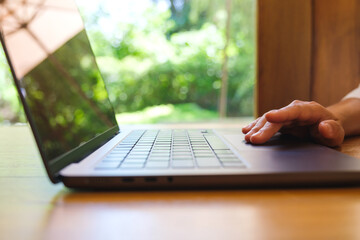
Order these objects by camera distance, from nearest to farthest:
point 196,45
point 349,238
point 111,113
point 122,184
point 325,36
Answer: point 349,238, point 122,184, point 111,113, point 325,36, point 196,45

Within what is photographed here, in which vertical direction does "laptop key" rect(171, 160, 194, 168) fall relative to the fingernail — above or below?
above

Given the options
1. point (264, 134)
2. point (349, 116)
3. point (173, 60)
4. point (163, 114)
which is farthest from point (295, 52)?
point (163, 114)

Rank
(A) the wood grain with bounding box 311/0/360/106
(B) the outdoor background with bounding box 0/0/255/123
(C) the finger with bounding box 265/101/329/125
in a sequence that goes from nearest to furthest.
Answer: (C) the finger with bounding box 265/101/329/125, (A) the wood grain with bounding box 311/0/360/106, (B) the outdoor background with bounding box 0/0/255/123

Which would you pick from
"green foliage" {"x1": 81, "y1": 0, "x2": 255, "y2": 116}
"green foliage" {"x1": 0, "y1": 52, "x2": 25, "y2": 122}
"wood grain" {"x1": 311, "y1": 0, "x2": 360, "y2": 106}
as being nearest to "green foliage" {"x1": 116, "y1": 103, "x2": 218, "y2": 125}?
"green foliage" {"x1": 81, "y1": 0, "x2": 255, "y2": 116}

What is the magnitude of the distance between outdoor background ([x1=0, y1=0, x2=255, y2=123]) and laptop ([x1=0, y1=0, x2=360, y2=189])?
14.0 ft

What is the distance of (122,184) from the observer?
400 millimetres

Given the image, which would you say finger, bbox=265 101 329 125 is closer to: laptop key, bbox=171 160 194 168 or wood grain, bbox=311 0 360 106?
laptop key, bbox=171 160 194 168

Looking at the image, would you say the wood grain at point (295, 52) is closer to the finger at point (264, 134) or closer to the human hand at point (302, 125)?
the human hand at point (302, 125)

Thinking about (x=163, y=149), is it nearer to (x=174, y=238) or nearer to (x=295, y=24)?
(x=174, y=238)

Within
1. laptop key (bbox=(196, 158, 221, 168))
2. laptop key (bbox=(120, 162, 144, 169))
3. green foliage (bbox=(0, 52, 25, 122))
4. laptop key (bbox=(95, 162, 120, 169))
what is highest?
laptop key (bbox=(95, 162, 120, 169))

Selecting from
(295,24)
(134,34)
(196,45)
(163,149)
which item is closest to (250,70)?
(196,45)

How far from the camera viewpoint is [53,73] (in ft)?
1.71

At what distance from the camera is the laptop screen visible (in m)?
0.42

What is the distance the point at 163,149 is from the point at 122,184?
0.17 m
